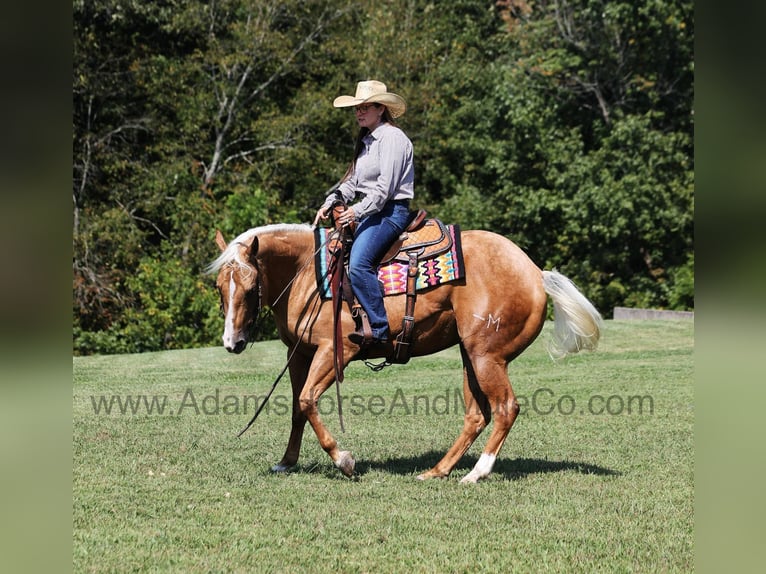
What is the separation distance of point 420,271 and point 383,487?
168 cm

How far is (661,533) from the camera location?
5.38 m

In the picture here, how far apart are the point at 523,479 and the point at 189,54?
2230 centimetres

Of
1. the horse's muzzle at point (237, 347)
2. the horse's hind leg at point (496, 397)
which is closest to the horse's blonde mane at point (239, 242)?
the horse's muzzle at point (237, 347)

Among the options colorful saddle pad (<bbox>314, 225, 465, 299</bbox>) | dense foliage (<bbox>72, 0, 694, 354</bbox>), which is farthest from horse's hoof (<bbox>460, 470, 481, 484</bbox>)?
dense foliage (<bbox>72, 0, 694, 354</bbox>)

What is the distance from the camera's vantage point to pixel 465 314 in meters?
7.12

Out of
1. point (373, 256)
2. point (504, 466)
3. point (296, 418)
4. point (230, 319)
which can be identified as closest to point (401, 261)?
point (373, 256)

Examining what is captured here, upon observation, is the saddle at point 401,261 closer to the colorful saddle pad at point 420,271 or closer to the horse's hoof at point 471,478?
the colorful saddle pad at point 420,271

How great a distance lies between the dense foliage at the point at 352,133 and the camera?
2377cm

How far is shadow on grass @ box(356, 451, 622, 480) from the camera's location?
24.1ft

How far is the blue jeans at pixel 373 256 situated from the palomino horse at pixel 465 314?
176mm

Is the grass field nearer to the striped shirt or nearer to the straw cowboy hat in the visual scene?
the striped shirt
